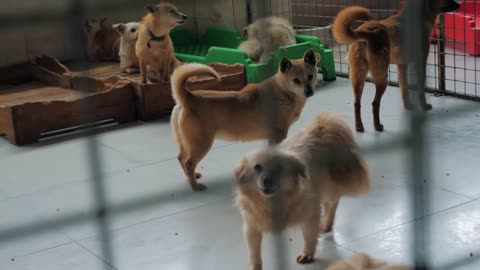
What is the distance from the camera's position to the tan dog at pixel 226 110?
3.80 metres

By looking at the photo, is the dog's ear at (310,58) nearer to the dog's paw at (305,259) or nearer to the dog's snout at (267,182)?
the dog's paw at (305,259)

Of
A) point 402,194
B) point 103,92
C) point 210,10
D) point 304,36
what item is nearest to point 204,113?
point 402,194

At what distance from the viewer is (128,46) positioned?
5910 mm

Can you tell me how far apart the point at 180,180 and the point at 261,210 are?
4.09 feet

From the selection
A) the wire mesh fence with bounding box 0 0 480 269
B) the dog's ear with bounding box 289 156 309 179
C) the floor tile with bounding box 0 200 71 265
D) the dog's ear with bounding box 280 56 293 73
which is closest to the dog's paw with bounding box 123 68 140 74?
the wire mesh fence with bounding box 0 0 480 269

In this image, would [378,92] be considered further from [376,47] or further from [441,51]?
[441,51]

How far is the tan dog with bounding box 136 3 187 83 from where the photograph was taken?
535cm

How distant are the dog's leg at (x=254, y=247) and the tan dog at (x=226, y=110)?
940 millimetres

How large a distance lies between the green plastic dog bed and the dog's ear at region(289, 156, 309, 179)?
1.99m

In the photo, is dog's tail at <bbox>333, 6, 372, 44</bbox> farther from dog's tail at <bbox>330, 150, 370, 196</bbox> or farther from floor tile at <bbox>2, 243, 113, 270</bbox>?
floor tile at <bbox>2, 243, 113, 270</bbox>

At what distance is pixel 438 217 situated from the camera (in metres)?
3.26

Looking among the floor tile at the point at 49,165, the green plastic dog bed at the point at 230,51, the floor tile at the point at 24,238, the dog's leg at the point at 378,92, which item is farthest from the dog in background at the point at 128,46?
the floor tile at the point at 24,238

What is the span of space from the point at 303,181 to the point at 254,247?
0.29 m

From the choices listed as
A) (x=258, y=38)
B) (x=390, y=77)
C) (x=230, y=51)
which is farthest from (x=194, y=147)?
(x=390, y=77)
